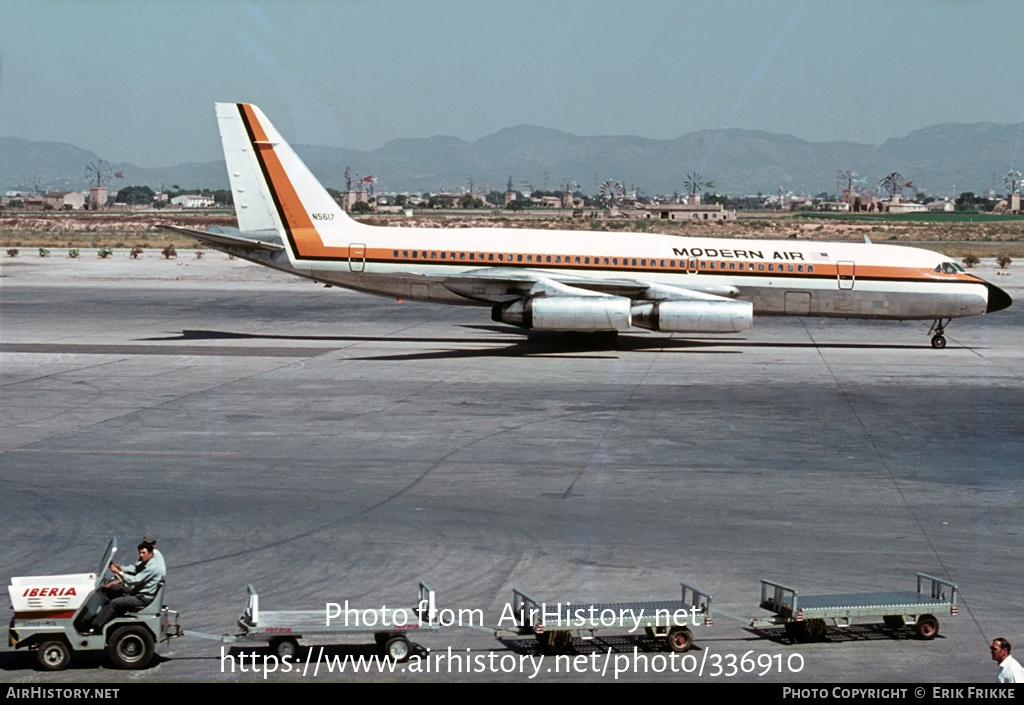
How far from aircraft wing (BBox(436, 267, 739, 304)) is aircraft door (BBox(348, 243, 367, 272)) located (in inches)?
117

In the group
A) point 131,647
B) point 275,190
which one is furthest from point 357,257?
point 131,647

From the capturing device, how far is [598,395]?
31297mm

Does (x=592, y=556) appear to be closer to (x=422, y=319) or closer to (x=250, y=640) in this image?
(x=250, y=640)

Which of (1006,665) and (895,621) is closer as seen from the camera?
(1006,665)

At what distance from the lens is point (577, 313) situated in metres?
37.8

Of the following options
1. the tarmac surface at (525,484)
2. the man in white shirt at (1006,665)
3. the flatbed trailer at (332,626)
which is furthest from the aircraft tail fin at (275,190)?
the man in white shirt at (1006,665)

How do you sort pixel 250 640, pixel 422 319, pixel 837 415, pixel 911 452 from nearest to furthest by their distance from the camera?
pixel 250 640 < pixel 911 452 < pixel 837 415 < pixel 422 319

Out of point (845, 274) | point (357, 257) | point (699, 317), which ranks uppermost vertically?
point (357, 257)

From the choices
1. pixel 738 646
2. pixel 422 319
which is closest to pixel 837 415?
pixel 738 646

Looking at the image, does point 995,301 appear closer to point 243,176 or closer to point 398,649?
point 243,176

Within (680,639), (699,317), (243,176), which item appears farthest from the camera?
(243,176)

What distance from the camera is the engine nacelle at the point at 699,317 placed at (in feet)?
125

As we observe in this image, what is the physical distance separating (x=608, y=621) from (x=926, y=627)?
4119 millimetres
